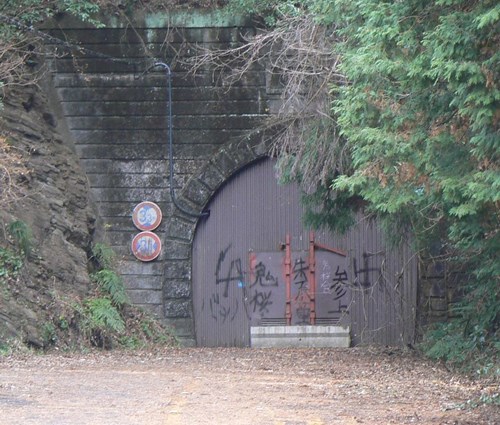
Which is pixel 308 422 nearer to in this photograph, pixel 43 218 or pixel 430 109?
pixel 430 109

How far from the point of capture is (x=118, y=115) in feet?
62.8

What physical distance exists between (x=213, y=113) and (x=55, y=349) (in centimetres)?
627

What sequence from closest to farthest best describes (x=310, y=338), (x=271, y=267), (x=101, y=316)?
(x=101, y=316), (x=310, y=338), (x=271, y=267)

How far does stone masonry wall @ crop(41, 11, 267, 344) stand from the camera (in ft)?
62.5

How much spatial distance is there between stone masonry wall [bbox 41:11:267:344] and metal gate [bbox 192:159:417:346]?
1.43ft

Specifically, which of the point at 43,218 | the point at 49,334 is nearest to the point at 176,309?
the point at 43,218

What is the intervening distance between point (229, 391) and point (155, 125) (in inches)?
369

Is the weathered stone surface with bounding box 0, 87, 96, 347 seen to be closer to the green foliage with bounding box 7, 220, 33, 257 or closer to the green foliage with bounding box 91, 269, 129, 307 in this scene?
the green foliage with bounding box 7, 220, 33, 257

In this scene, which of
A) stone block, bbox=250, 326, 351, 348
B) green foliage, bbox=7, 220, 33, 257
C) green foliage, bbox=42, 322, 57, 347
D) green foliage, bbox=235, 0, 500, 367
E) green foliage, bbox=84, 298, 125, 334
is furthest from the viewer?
stone block, bbox=250, 326, 351, 348

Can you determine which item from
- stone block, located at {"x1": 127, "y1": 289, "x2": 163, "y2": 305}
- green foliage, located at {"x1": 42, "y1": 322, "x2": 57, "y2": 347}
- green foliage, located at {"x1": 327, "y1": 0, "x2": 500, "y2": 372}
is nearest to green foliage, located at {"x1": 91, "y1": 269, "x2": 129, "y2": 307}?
stone block, located at {"x1": 127, "y1": 289, "x2": 163, "y2": 305}

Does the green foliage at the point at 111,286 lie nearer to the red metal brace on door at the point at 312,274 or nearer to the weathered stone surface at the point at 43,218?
the weathered stone surface at the point at 43,218

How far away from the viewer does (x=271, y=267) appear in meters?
19.4

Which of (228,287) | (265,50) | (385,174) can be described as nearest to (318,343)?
(228,287)

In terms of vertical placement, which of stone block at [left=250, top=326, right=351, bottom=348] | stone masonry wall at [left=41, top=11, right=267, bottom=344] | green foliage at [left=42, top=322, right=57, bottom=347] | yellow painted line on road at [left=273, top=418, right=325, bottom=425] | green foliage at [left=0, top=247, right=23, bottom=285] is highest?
stone masonry wall at [left=41, top=11, right=267, bottom=344]
